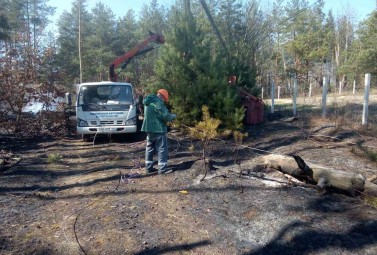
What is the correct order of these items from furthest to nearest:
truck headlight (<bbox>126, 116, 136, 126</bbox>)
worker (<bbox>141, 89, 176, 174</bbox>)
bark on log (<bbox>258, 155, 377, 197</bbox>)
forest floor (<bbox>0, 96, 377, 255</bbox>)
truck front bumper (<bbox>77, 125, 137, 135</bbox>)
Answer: truck headlight (<bbox>126, 116, 136, 126</bbox>)
truck front bumper (<bbox>77, 125, 137, 135</bbox>)
worker (<bbox>141, 89, 176, 174</bbox>)
bark on log (<bbox>258, 155, 377, 197</bbox>)
forest floor (<bbox>0, 96, 377, 255</bbox>)

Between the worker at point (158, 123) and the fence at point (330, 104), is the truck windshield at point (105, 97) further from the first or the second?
the fence at point (330, 104)

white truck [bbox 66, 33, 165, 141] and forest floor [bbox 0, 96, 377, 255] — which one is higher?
white truck [bbox 66, 33, 165, 141]

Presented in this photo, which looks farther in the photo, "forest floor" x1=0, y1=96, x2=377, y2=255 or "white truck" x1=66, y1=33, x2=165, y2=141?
"white truck" x1=66, y1=33, x2=165, y2=141

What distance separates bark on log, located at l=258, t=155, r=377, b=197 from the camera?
5156 mm

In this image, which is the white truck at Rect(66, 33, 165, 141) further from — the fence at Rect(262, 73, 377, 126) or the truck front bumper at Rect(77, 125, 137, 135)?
the fence at Rect(262, 73, 377, 126)

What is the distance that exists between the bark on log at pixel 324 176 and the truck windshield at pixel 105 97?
606 centimetres

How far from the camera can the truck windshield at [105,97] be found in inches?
428

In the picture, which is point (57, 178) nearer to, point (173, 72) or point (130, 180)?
point (130, 180)

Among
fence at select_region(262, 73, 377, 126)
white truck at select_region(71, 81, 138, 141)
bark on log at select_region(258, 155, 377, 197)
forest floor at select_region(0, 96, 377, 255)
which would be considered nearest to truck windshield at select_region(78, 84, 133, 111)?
white truck at select_region(71, 81, 138, 141)

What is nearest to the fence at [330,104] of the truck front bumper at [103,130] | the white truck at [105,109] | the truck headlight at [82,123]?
the white truck at [105,109]

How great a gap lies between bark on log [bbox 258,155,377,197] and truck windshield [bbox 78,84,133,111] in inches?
238

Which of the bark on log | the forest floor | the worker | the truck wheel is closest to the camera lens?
the forest floor

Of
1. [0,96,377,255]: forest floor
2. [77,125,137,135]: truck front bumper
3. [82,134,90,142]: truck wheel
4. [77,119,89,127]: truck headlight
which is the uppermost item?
[77,119,89,127]: truck headlight

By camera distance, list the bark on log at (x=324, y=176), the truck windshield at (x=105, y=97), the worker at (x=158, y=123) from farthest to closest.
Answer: the truck windshield at (x=105, y=97), the worker at (x=158, y=123), the bark on log at (x=324, y=176)
